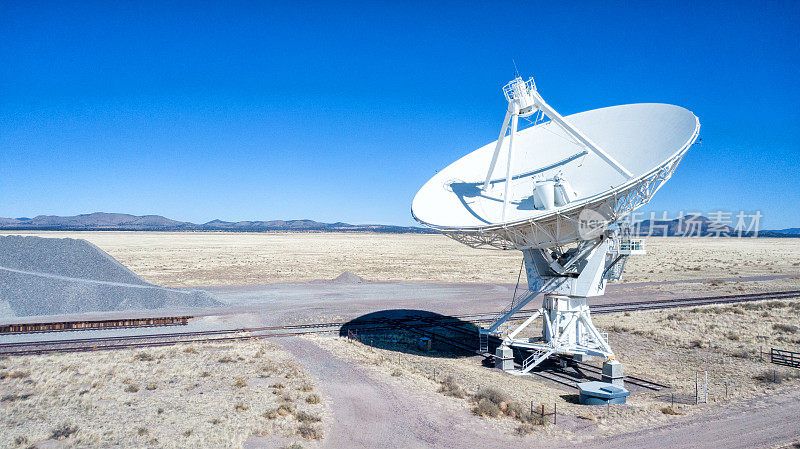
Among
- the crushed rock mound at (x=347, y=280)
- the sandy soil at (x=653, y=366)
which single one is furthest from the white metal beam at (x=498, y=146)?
the crushed rock mound at (x=347, y=280)

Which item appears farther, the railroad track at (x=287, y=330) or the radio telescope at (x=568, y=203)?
the railroad track at (x=287, y=330)

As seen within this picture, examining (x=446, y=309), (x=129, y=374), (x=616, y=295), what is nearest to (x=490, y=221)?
(x=129, y=374)

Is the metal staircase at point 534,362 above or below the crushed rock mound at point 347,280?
below

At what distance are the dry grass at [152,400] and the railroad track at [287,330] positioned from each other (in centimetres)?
212

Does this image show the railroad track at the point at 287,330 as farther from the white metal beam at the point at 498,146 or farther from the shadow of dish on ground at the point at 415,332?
the white metal beam at the point at 498,146

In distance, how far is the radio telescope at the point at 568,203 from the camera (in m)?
20.9

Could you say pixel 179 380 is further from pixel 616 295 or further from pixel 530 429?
pixel 616 295

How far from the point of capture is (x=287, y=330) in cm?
3231

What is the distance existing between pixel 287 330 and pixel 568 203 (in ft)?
62.3

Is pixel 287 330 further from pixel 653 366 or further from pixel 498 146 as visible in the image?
pixel 653 366

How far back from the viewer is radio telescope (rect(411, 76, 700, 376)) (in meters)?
20.9

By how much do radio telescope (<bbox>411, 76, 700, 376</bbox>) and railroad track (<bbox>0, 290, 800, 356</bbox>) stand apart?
9497mm

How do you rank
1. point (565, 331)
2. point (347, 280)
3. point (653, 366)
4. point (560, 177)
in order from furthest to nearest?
point (347, 280)
point (653, 366)
point (560, 177)
point (565, 331)

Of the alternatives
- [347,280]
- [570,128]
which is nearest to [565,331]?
[570,128]
